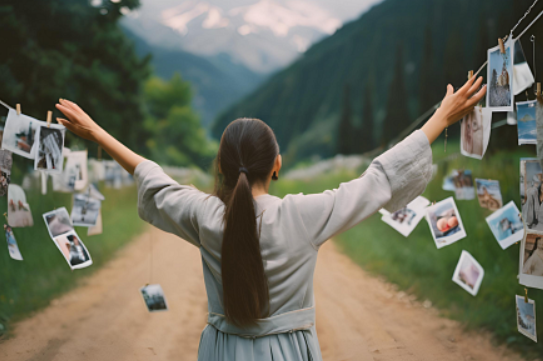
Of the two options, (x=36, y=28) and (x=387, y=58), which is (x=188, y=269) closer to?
(x=36, y=28)

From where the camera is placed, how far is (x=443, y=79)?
3275mm

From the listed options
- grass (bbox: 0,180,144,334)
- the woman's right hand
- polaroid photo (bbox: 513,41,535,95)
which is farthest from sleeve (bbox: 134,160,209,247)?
grass (bbox: 0,180,144,334)

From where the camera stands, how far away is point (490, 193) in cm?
161

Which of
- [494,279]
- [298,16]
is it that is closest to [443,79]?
[298,16]

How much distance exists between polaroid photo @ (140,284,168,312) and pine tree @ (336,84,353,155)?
2.15m

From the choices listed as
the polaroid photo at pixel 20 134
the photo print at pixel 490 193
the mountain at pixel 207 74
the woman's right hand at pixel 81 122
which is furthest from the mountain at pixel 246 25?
the woman's right hand at pixel 81 122

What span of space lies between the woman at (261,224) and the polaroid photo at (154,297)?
1.51 metres

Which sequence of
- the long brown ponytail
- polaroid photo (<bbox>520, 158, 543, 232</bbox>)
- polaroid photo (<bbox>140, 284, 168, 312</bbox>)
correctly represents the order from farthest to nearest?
polaroid photo (<bbox>140, 284, 168, 312</bbox>), polaroid photo (<bbox>520, 158, 543, 232</bbox>), the long brown ponytail

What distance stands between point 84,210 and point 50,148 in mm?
461

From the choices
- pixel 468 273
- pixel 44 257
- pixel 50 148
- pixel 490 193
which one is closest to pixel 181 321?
pixel 44 257

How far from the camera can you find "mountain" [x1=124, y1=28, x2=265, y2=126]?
3809mm

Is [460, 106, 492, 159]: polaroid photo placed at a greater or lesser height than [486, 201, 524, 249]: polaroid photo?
greater

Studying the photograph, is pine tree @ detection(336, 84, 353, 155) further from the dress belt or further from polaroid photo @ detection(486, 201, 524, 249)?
the dress belt

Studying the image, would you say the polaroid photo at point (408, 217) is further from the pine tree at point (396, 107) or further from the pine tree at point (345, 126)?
the pine tree at point (345, 126)
